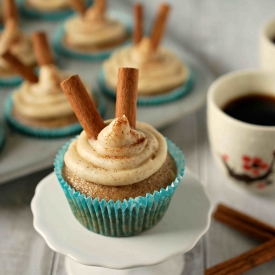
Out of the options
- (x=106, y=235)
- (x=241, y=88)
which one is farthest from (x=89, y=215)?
(x=241, y=88)

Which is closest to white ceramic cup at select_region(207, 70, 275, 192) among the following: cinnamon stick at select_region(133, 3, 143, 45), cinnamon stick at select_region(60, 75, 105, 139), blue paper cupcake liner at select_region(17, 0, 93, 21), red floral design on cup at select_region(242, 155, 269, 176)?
red floral design on cup at select_region(242, 155, 269, 176)

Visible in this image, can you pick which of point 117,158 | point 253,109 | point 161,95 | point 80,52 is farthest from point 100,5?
point 117,158

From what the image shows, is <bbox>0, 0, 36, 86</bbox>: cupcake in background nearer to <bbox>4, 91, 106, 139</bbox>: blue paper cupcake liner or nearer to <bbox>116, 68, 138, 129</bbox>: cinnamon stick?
<bbox>4, 91, 106, 139</bbox>: blue paper cupcake liner

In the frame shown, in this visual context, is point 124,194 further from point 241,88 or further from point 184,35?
point 184,35

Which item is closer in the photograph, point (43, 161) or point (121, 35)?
point (43, 161)

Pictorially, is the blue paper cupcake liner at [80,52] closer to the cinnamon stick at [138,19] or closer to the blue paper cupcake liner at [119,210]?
the cinnamon stick at [138,19]

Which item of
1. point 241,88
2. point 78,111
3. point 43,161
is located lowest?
point 43,161
